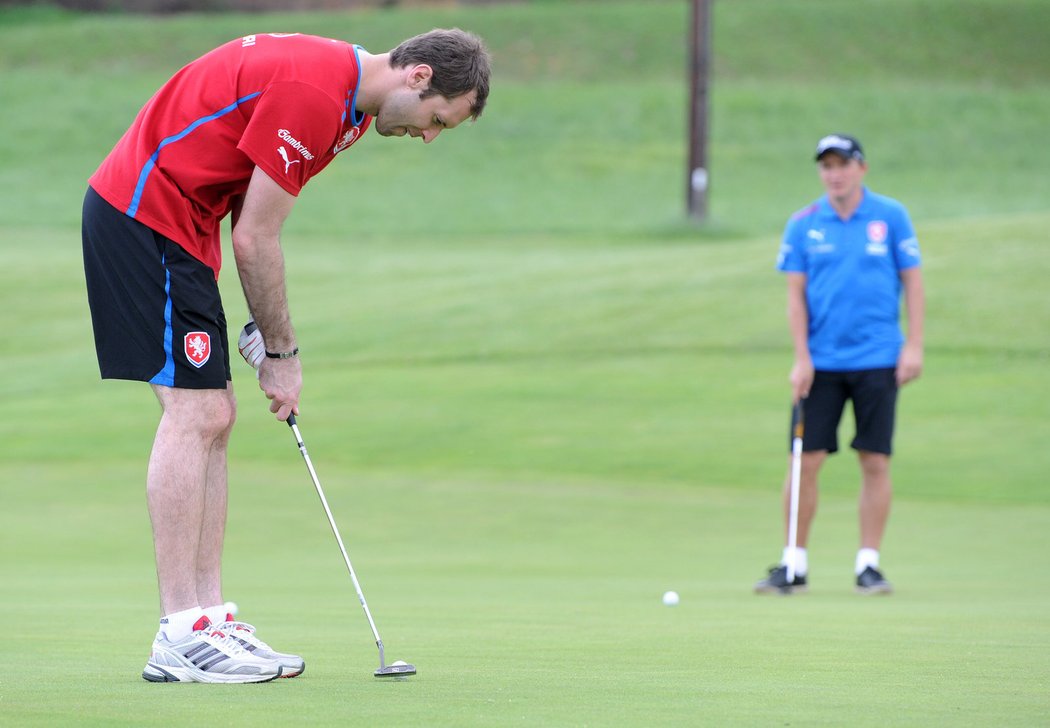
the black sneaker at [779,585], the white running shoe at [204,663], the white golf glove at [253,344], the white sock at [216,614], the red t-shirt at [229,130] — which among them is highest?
the red t-shirt at [229,130]

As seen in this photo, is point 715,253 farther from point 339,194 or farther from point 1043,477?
point 339,194

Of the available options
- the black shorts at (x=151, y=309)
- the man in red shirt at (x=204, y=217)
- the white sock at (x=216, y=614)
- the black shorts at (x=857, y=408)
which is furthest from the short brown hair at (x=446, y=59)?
the black shorts at (x=857, y=408)

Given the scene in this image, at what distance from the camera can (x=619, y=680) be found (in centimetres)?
411

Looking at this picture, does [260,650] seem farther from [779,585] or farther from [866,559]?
[866,559]

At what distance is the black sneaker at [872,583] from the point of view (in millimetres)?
7281

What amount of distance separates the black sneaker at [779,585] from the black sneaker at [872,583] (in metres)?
0.28

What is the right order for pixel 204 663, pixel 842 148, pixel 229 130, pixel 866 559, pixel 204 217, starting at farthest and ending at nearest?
pixel 842 148 → pixel 866 559 → pixel 204 217 → pixel 229 130 → pixel 204 663

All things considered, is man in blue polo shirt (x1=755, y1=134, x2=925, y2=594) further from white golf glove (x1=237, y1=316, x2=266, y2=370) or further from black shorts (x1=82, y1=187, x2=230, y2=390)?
black shorts (x1=82, y1=187, x2=230, y2=390)

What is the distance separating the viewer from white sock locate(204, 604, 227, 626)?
14.6ft

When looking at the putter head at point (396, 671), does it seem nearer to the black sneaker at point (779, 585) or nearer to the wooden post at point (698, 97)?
the black sneaker at point (779, 585)

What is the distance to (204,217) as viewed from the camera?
4.49m

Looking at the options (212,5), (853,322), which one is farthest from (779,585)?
(212,5)

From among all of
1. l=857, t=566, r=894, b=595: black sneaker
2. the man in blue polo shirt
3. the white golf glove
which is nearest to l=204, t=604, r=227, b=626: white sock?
the white golf glove

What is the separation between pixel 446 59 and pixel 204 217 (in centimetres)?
79
